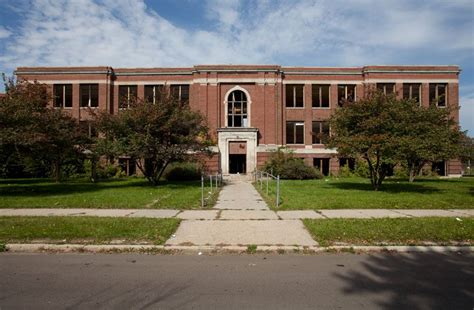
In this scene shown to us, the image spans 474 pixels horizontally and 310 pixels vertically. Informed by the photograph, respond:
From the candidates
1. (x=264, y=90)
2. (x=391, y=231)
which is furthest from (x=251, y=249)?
(x=264, y=90)

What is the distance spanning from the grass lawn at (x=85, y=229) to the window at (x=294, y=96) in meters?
30.4

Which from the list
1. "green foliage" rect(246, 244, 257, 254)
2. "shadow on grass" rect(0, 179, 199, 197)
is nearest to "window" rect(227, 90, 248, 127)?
"shadow on grass" rect(0, 179, 199, 197)

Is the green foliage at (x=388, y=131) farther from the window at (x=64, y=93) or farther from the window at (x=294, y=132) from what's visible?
the window at (x=64, y=93)

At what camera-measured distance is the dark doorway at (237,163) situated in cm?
3656

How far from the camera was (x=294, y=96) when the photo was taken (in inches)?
1485

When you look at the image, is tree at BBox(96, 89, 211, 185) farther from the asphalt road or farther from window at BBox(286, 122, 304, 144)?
window at BBox(286, 122, 304, 144)

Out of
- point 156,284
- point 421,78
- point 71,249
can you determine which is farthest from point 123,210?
point 421,78

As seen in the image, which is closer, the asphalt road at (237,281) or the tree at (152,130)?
the asphalt road at (237,281)

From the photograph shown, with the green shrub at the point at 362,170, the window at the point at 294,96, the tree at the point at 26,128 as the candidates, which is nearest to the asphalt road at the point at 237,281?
the tree at the point at 26,128

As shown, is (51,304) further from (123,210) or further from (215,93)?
(215,93)

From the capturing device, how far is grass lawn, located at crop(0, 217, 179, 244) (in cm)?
754

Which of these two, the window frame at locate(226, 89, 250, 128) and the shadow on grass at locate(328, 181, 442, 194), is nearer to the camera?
the shadow on grass at locate(328, 181, 442, 194)

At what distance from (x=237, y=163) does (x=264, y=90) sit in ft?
27.1

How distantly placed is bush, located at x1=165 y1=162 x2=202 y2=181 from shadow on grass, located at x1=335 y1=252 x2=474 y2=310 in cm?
2355
